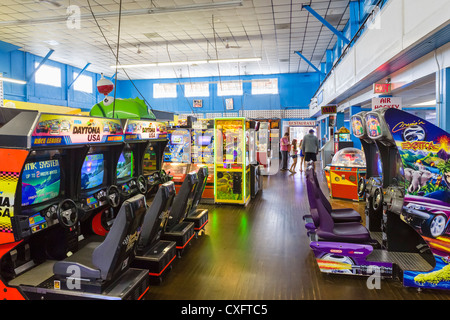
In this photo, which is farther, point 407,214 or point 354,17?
point 354,17

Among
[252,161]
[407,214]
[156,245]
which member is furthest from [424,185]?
[252,161]

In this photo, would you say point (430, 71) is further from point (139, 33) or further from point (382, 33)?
point (139, 33)

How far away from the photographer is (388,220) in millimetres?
3662

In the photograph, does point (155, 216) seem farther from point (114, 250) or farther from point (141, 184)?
point (141, 184)

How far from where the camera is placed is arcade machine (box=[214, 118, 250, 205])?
6.65 m

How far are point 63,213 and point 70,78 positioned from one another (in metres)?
13.7

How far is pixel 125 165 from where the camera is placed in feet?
16.1

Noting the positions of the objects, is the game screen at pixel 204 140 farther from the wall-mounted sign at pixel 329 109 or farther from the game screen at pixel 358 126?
the wall-mounted sign at pixel 329 109

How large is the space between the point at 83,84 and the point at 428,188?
632 inches

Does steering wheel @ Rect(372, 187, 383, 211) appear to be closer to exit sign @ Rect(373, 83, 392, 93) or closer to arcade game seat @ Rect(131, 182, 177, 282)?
arcade game seat @ Rect(131, 182, 177, 282)

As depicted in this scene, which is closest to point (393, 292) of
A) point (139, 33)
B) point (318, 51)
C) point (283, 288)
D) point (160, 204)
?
point (283, 288)

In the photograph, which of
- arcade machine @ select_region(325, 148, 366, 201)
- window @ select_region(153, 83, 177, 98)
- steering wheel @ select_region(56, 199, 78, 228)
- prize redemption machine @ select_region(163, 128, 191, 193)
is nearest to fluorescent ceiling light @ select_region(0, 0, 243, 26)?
prize redemption machine @ select_region(163, 128, 191, 193)

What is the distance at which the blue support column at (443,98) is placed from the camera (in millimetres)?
4270

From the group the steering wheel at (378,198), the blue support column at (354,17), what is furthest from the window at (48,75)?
the steering wheel at (378,198)
